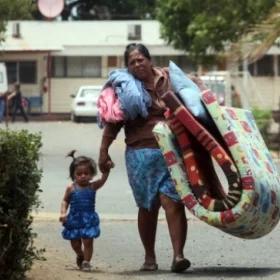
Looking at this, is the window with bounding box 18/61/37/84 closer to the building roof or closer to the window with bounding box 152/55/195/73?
the building roof

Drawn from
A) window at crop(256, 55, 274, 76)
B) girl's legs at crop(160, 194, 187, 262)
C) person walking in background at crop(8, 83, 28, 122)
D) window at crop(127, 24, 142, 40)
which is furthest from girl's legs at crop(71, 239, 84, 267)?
window at crop(127, 24, 142, 40)

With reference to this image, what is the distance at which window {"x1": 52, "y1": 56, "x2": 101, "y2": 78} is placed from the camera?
149 feet

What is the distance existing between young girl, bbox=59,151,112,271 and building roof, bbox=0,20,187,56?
119 feet

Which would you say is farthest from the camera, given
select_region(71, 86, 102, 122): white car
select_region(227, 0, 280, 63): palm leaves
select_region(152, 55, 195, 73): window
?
select_region(152, 55, 195, 73): window

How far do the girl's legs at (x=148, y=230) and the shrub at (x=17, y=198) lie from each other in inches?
Result: 53.4

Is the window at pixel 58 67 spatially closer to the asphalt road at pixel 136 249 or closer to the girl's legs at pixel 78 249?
the asphalt road at pixel 136 249

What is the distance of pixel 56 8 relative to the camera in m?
32.5

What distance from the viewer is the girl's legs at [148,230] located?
8.12 m

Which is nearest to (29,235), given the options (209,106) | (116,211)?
(209,106)

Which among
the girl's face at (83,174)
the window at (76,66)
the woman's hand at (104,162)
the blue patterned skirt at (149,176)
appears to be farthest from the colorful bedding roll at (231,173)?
the window at (76,66)

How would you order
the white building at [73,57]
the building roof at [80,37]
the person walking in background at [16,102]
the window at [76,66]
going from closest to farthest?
the person walking in background at [16,102], the white building at [73,57], the building roof at [80,37], the window at [76,66]

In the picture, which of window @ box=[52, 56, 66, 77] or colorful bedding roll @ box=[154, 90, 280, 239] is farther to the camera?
window @ box=[52, 56, 66, 77]

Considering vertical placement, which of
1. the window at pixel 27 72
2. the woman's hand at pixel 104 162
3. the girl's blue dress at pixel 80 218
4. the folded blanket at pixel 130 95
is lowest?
the window at pixel 27 72

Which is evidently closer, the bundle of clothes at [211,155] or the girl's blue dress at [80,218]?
the bundle of clothes at [211,155]
